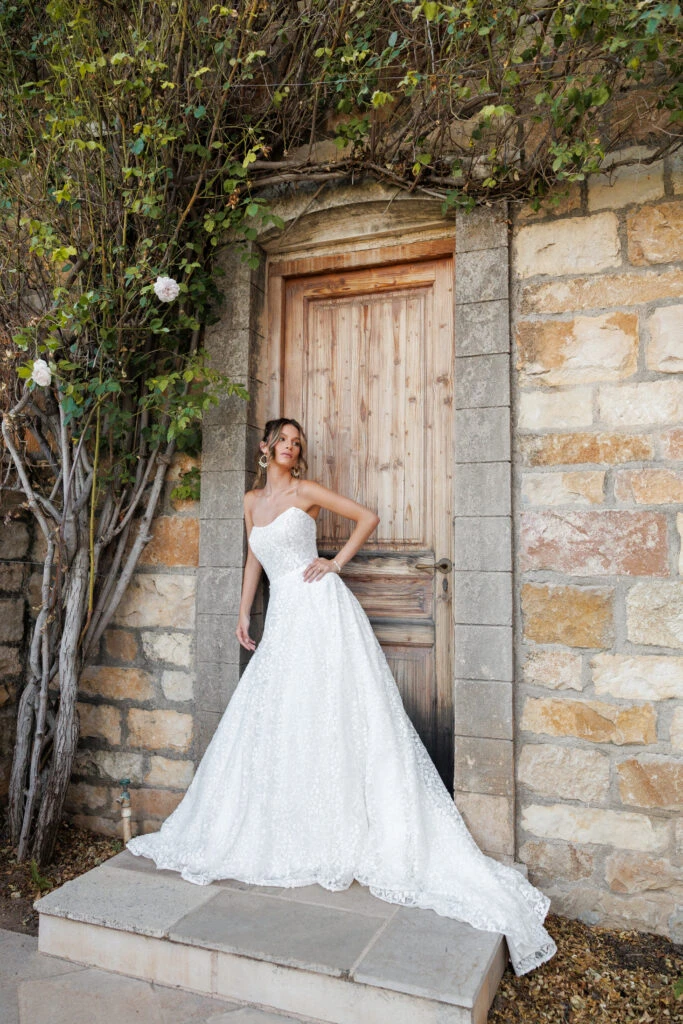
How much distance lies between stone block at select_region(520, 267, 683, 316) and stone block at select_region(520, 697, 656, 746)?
58.3 inches

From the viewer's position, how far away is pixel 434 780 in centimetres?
264

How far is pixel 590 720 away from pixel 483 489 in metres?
0.94

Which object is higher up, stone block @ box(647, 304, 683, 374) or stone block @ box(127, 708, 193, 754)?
stone block @ box(647, 304, 683, 374)

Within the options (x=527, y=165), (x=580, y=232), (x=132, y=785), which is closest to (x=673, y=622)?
(x=580, y=232)

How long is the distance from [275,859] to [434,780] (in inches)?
25.4

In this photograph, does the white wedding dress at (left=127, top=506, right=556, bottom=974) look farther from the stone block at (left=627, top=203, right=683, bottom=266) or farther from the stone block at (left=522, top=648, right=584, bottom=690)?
the stone block at (left=627, top=203, right=683, bottom=266)

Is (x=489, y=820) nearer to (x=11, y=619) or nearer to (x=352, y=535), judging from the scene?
(x=352, y=535)

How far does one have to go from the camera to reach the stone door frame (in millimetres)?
2652

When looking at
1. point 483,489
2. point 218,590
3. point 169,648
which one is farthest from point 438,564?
point 169,648

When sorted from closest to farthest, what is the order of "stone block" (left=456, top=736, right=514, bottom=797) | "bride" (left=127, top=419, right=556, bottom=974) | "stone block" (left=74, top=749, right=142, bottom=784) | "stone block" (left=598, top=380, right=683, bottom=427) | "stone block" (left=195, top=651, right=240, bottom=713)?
"bride" (left=127, top=419, right=556, bottom=974) → "stone block" (left=598, top=380, right=683, bottom=427) → "stone block" (left=456, top=736, right=514, bottom=797) → "stone block" (left=195, top=651, right=240, bottom=713) → "stone block" (left=74, top=749, right=142, bottom=784)

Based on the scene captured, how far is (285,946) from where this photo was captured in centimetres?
208

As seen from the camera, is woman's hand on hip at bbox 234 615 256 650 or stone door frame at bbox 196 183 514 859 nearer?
stone door frame at bbox 196 183 514 859

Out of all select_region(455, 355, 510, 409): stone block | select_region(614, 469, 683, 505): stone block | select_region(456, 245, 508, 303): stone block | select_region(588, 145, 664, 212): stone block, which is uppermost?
select_region(588, 145, 664, 212): stone block

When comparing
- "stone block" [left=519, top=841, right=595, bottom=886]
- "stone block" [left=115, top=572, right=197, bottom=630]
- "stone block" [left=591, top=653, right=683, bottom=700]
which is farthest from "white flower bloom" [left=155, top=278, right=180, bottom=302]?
"stone block" [left=519, top=841, right=595, bottom=886]
